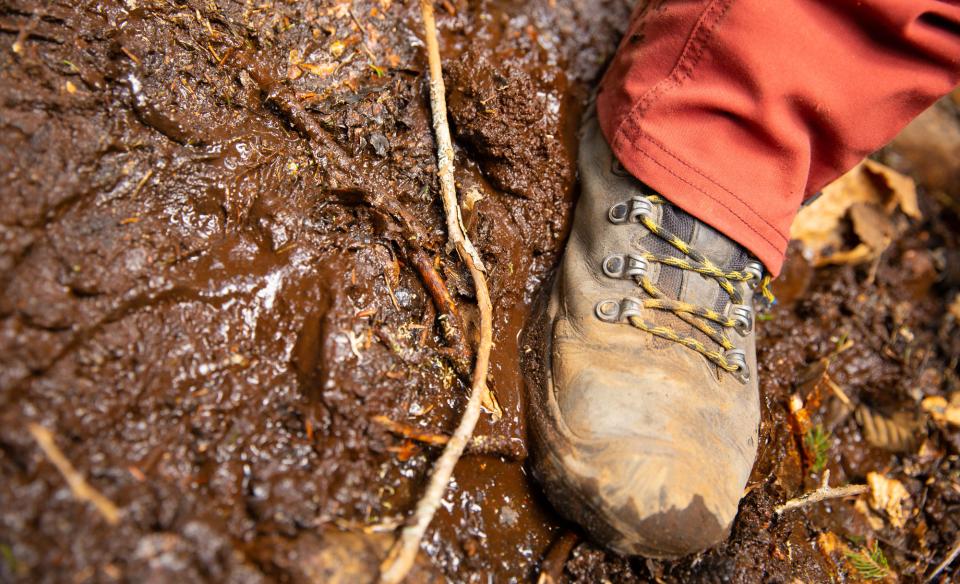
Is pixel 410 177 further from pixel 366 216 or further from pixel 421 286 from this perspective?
pixel 421 286

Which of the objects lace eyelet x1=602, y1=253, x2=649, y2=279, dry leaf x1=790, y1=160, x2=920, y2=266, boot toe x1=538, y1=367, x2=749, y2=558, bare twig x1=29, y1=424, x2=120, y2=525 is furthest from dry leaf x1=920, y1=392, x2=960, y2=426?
bare twig x1=29, y1=424, x2=120, y2=525

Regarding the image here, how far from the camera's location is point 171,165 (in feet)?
6.14

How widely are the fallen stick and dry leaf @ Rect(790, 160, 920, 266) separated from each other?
1.84 meters

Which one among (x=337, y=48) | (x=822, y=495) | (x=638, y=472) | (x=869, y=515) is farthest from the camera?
(x=869, y=515)

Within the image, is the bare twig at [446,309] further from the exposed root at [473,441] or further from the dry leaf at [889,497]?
the dry leaf at [889,497]

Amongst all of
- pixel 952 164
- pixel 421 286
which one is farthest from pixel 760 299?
pixel 952 164

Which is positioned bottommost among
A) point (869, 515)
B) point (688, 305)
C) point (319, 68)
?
point (869, 515)

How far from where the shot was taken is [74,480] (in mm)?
1438

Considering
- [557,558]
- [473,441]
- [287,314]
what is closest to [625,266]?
[473,441]

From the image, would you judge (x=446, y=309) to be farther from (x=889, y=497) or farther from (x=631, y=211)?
(x=889, y=497)

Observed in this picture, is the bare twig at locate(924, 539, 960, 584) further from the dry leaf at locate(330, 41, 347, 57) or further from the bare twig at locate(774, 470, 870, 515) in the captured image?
the dry leaf at locate(330, 41, 347, 57)

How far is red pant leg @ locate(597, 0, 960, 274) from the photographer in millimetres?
1968

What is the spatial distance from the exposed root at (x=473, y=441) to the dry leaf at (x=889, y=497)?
1.54 metres

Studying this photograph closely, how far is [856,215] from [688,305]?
170cm
